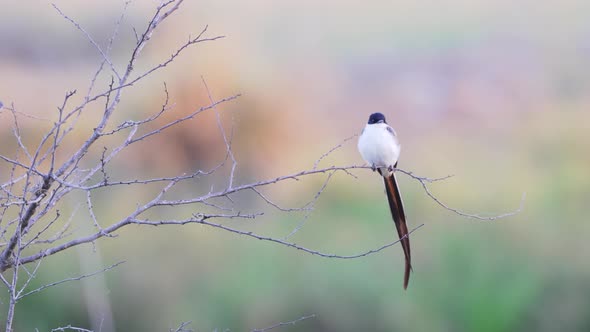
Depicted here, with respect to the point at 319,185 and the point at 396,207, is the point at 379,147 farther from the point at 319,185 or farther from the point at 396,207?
the point at 319,185

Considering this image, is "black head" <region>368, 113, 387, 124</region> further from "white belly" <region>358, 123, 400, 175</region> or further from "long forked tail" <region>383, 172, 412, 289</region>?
"long forked tail" <region>383, 172, 412, 289</region>

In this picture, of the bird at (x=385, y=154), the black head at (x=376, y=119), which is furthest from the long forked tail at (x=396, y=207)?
the black head at (x=376, y=119)

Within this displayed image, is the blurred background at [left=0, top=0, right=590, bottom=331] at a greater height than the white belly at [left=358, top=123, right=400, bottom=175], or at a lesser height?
greater

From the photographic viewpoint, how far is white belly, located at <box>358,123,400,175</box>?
4.54 meters

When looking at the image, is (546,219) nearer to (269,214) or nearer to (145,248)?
(269,214)

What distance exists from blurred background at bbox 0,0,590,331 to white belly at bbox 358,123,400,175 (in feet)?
7.46

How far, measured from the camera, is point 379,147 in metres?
4.54

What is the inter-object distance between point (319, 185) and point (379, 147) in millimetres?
6298

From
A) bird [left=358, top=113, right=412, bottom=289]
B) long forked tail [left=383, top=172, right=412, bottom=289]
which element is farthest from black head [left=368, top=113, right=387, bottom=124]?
long forked tail [left=383, top=172, right=412, bottom=289]

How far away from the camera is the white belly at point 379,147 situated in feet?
14.9

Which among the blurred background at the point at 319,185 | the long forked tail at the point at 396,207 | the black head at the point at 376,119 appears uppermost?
the blurred background at the point at 319,185

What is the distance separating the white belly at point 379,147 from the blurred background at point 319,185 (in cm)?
227

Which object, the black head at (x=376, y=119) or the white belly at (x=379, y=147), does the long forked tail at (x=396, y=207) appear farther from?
the black head at (x=376, y=119)

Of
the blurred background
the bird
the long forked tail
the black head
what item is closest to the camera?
the long forked tail
